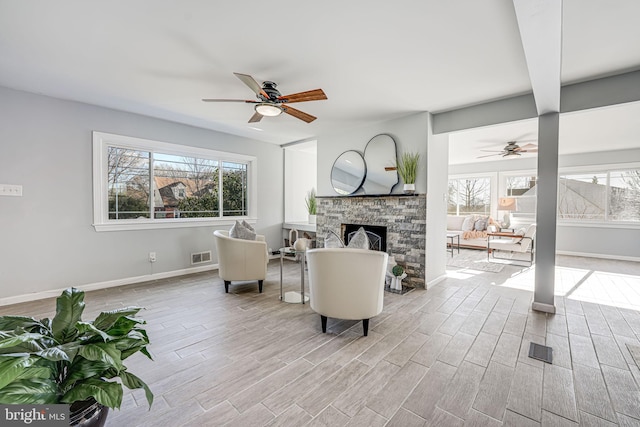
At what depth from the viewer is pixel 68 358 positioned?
101 cm

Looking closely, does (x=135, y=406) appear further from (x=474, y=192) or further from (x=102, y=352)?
(x=474, y=192)

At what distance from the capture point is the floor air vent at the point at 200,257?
4922 millimetres

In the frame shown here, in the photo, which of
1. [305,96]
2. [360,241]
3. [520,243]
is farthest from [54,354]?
[520,243]

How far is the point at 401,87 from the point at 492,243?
14.7 feet

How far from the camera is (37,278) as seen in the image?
355 cm

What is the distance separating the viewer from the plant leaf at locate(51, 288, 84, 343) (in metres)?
1.21

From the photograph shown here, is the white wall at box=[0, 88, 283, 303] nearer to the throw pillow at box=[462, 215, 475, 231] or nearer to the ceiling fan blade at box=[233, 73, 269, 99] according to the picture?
the ceiling fan blade at box=[233, 73, 269, 99]

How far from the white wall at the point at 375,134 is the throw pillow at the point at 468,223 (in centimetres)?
447

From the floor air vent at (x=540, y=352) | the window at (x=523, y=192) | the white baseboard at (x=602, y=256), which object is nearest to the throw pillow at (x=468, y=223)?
the window at (x=523, y=192)

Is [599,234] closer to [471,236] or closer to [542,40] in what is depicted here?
[471,236]

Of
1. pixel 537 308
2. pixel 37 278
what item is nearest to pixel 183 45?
pixel 37 278

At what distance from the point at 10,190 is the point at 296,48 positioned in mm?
3868

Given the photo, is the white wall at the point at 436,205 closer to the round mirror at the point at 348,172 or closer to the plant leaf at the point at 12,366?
the round mirror at the point at 348,172

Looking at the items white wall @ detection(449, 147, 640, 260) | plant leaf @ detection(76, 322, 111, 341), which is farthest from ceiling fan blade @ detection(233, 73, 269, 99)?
white wall @ detection(449, 147, 640, 260)
